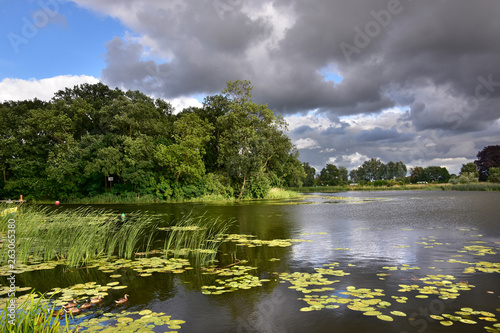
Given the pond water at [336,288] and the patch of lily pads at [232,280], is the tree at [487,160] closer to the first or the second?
the pond water at [336,288]

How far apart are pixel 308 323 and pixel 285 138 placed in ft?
152

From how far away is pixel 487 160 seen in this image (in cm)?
9525

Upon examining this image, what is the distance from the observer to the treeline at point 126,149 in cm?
3869

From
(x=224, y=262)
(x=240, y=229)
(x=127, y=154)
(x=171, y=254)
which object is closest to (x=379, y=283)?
(x=224, y=262)

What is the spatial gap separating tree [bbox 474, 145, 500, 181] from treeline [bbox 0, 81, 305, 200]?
81.6 m

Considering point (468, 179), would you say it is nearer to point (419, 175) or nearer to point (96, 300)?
point (419, 175)

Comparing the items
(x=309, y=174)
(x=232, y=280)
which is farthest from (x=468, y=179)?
(x=232, y=280)

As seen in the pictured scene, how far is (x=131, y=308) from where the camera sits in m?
5.65

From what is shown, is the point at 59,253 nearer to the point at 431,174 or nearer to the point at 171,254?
the point at 171,254

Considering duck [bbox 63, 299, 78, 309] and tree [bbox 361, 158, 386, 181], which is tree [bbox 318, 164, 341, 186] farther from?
duck [bbox 63, 299, 78, 309]

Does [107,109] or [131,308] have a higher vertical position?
[107,109]

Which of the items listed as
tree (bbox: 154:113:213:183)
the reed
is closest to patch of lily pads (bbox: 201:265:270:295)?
tree (bbox: 154:113:213:183)

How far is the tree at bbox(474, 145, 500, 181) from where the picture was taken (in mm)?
94250

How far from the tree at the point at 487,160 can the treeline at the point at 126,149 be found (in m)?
81.6
